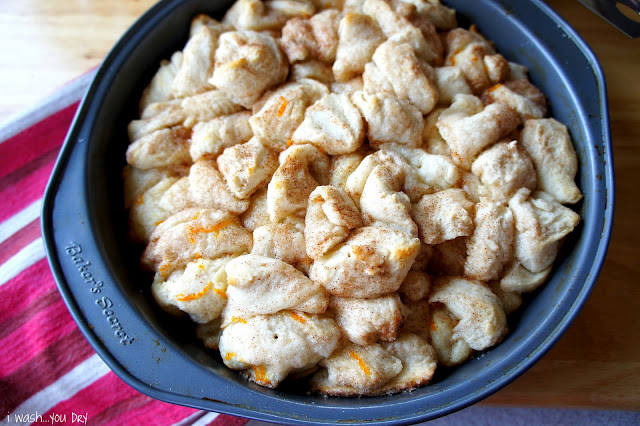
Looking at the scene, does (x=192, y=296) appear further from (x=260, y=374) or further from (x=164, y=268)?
(x=260, y=374)

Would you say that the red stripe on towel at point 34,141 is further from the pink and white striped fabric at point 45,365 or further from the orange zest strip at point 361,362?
the orange zest strip at point 361,362

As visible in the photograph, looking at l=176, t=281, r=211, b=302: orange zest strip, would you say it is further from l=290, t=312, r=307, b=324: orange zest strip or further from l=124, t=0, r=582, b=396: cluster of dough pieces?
l=290, t=312, r=307, b=324: orange zest strip

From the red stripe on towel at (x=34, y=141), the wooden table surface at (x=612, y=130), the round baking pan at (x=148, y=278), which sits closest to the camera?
the round baking pan at (x=148, y=278)

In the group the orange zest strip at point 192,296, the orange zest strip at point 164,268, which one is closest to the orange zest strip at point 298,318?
the orange zest strip at point 192,296

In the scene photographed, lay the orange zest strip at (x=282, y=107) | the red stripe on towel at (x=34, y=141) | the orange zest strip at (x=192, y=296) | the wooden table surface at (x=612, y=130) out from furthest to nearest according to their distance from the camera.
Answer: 1. the red stripe on towel at (x=34, y=141)
2. the wooden table surface at (x=612, y=130)
3. the orange zest strip at (x=282, y=107)
4. the orange zest strip at (x=192, y=296)

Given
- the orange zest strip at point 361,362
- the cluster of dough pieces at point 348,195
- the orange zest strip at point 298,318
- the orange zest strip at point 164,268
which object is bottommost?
the orange zest strip at point 164,268

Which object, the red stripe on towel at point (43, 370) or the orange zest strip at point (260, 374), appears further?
the red stripe on towel at point (43, 370)

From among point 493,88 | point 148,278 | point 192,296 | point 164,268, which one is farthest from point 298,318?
point 493,88
